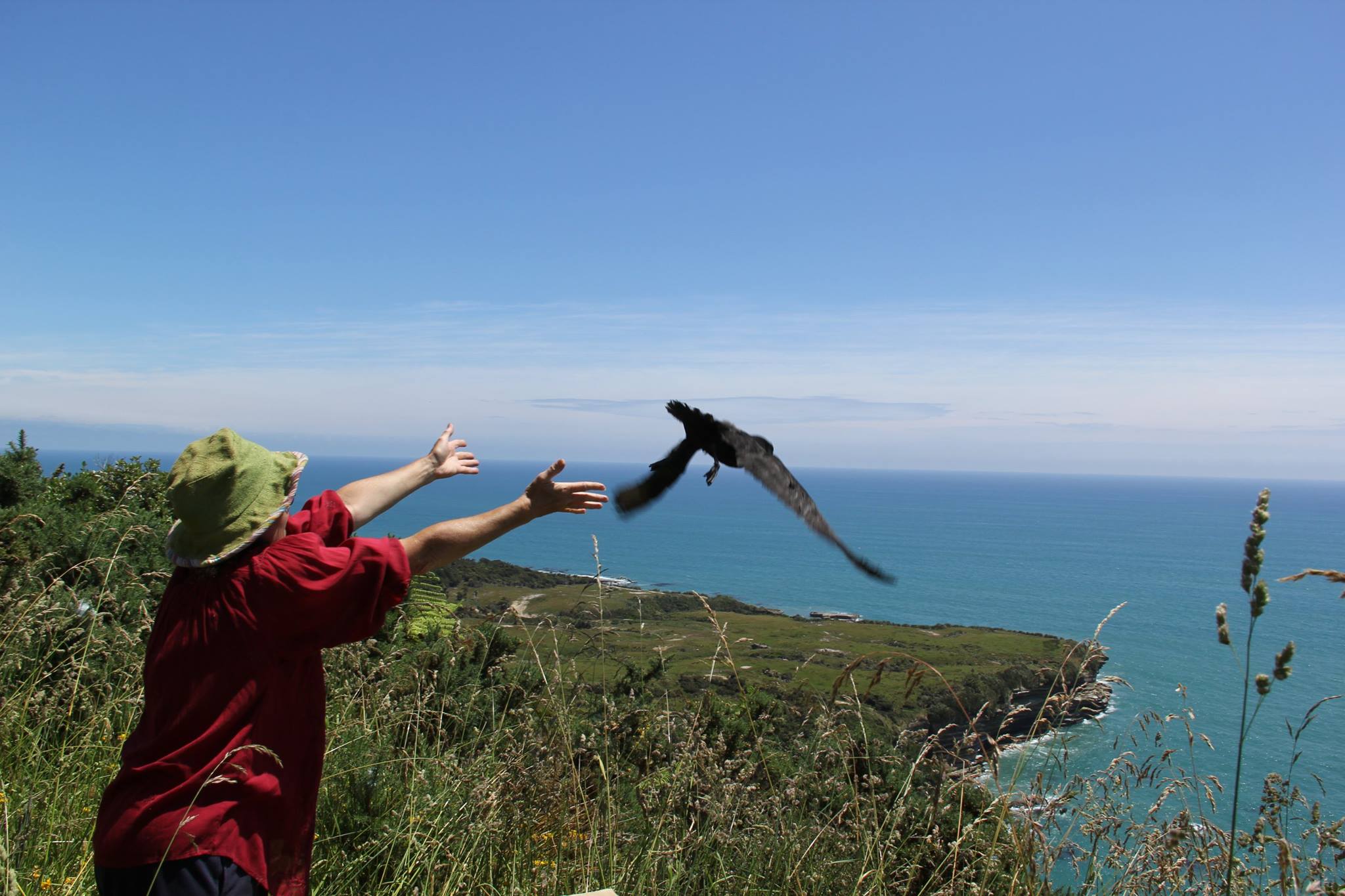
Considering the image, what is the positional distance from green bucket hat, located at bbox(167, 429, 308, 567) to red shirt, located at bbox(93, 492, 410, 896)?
2.2 inches

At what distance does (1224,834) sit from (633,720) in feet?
9.39

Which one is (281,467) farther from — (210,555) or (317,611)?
(317,611)

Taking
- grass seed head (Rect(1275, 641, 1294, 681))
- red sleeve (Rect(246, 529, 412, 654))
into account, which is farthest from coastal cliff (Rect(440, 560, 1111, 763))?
red sleeve (Rect(246, 529, 412, 654))

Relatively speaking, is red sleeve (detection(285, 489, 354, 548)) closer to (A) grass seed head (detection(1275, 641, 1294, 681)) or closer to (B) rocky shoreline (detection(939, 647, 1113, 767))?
(B) rocky shoreline (detection(939, 647, 1113, 767))

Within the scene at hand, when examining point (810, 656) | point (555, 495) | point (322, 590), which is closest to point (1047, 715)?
point (810, 656)

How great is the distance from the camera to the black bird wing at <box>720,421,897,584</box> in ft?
7.05

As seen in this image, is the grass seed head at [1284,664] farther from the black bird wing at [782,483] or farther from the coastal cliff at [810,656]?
the black bird wing at [782,483]

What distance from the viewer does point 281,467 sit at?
1.96 m

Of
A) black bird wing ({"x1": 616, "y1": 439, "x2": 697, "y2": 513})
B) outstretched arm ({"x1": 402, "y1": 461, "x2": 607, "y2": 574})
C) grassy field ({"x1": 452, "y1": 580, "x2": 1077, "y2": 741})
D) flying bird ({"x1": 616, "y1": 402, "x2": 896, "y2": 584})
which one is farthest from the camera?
grassy field ({"x1": 452, "y1": 580, "x2": 1077, "y2": 741})

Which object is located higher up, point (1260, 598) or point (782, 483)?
point (782, 483)

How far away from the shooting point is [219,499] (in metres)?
1.81

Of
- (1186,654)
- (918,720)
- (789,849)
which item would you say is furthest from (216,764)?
(1186,654)

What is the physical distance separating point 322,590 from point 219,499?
32 cm

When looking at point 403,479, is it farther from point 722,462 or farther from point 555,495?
point 722,462
